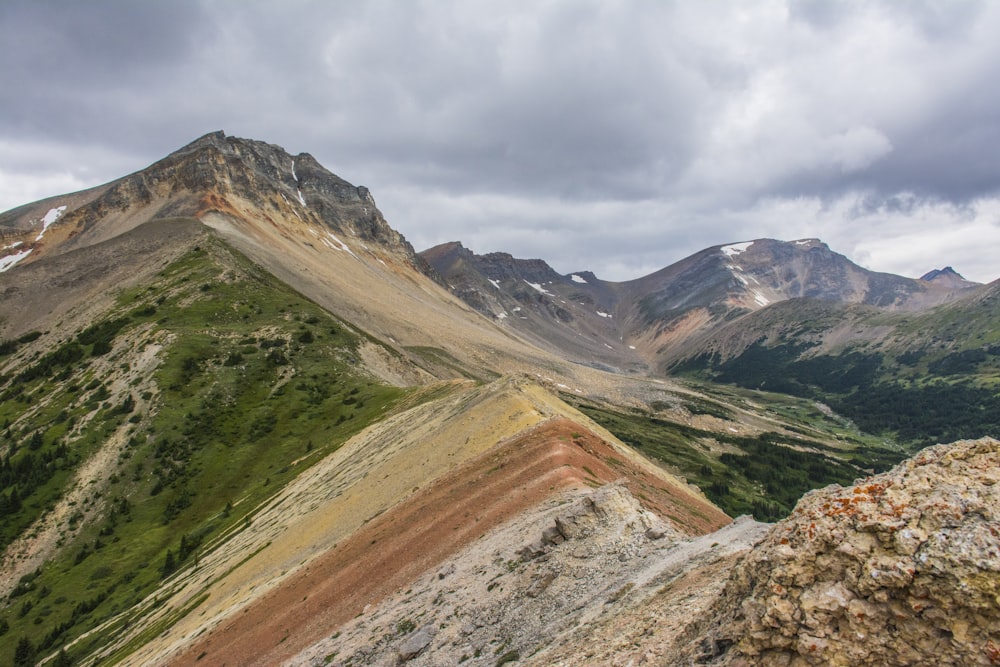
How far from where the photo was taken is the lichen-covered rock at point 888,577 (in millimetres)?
8297

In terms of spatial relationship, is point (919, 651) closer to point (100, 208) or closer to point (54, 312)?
point (54, 312)

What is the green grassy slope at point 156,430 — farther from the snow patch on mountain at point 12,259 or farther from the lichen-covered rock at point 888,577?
the snow patch on mountain at point 12,259

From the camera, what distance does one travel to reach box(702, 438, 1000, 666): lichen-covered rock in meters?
8.30

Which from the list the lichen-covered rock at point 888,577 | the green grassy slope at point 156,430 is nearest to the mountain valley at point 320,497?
the lichen-covered rock at point 888,577

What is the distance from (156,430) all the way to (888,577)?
8372cm

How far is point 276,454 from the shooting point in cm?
6931

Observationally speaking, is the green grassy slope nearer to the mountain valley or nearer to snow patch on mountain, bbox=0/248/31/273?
the mountain valley

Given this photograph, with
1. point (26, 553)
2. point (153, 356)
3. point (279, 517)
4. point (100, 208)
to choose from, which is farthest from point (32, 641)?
point (100, 208)

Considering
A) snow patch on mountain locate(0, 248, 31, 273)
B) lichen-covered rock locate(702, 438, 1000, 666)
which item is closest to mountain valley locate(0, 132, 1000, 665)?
lichen-covered rock locate(702, 438, 1000, 666)

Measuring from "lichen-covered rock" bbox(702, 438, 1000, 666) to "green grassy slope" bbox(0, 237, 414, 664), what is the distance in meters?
50.2

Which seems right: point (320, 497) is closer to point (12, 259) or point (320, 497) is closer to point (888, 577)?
point (888, 577)

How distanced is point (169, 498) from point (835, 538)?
242 feet

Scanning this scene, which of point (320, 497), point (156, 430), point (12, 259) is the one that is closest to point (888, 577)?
point (320, 497)

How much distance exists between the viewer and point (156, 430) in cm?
7419
